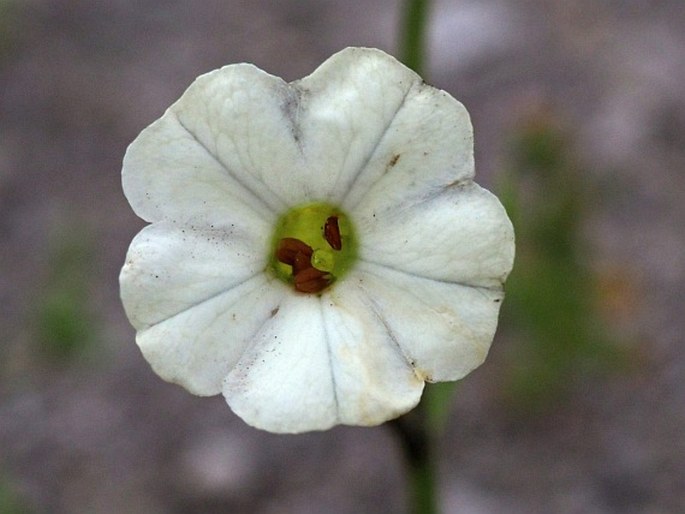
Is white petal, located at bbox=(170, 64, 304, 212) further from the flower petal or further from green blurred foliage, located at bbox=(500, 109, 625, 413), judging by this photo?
green blurred foliage, located at bbox=(500, 109, 625, 413)

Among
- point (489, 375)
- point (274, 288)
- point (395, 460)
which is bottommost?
point (395, 460)

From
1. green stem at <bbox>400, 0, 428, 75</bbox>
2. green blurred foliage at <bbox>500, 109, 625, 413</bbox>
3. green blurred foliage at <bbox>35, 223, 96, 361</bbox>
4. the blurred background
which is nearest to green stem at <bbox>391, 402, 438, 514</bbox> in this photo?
green stem at <bbox>400, 0, 428, 75</bbox>

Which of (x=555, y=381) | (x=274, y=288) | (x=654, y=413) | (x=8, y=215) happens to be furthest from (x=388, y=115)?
(x=8, y=215)

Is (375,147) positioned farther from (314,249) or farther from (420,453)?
(420,453)

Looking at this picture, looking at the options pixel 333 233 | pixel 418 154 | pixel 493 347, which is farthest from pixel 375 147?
pixel 493 347

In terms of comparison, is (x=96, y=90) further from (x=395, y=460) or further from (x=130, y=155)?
(x=130, y=155)

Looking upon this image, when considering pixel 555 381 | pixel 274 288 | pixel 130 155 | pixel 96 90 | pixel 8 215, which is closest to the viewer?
pixel 130 155
